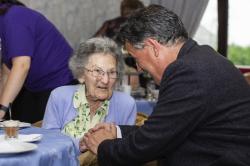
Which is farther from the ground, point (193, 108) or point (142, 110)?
point (193, 108)

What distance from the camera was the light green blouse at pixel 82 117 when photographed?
98.9 inches

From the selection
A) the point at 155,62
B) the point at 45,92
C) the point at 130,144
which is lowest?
the point at 45,92

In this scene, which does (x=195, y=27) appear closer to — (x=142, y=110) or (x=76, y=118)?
(x=142, y=110)

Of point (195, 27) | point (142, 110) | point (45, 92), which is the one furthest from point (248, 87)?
point (195, 27)

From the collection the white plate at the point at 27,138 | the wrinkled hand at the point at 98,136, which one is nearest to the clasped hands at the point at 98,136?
the wrinkled hand at the point at 98,136

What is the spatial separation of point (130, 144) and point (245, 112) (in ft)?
1.33

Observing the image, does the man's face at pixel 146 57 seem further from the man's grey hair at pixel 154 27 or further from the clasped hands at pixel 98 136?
the clasped hands at pixel 98 136

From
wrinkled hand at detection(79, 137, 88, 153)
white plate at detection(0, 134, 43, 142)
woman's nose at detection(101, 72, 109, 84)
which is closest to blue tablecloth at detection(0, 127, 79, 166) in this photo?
white plate at detection(0, 134, 43, 142)

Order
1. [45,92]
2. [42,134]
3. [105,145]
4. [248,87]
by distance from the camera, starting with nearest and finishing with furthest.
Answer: [248,87], [105,145], [42,134], [45,92]

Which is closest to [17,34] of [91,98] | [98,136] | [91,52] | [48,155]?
[91,52]

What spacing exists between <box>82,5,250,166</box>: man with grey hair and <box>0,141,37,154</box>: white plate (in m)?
0.31

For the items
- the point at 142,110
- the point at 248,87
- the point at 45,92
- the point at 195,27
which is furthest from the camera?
the point at 195,27

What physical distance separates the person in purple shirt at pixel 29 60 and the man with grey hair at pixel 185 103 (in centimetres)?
104

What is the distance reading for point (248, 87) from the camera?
5.51 feet
